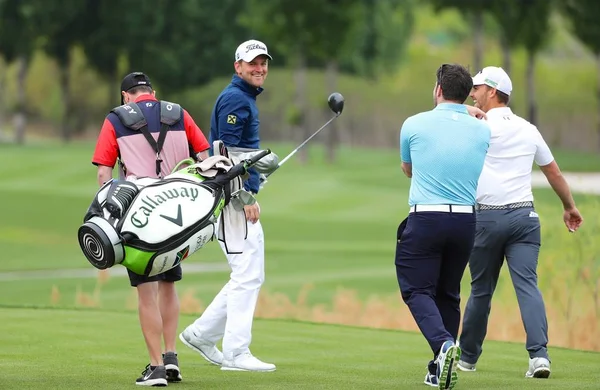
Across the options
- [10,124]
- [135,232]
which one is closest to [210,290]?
[135,232]

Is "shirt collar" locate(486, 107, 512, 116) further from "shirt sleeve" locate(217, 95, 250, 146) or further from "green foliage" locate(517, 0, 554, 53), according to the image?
"green foliage" locate(517, 0, 554, 53)

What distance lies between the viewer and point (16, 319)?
11172mm

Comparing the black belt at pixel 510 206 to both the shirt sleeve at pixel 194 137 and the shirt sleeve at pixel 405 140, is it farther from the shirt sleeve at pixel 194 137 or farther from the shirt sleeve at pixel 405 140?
the shirt sleeve at pixel 194 137

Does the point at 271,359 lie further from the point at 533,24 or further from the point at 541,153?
→ the point at 533,24

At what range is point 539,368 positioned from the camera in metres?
8.30

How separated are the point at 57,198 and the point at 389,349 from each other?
81.5 feet

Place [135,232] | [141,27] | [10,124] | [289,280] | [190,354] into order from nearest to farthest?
1. [135,232]
2. [190,354]
3. [289,280]
4. [141,27]
5. [10,124]

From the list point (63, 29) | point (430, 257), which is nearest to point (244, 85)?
point (430, 257)

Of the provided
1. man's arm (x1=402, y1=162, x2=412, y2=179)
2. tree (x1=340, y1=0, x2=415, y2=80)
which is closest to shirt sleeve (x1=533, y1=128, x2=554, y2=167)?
man's arm (x1=402, y1=162, x2=412, y2=179)

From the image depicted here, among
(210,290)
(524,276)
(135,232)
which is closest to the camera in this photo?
(135,232)

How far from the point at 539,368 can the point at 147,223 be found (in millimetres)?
2796

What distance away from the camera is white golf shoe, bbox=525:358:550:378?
8.31 metres

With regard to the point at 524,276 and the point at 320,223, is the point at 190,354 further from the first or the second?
the point at 320,223

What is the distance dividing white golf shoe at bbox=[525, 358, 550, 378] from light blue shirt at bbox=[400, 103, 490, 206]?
1.29 m
